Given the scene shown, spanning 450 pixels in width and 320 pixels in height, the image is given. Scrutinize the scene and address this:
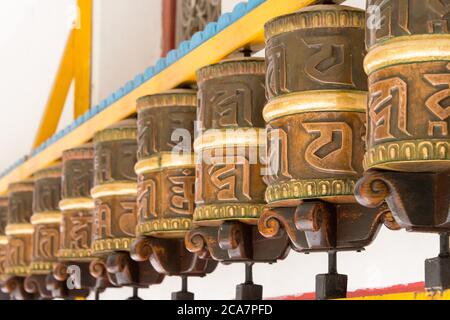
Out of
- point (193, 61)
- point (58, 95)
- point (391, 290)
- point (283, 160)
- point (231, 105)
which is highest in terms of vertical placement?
point (58, 95)

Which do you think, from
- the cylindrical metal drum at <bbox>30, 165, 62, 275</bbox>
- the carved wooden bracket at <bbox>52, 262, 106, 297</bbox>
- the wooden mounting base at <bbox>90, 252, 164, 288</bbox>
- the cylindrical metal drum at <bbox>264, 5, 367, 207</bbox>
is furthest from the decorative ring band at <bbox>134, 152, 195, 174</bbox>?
the cylindrical metal drum at <bbox>30, 165, 62, 275</bbox>

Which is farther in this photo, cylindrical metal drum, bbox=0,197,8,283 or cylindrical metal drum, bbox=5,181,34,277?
cylindrical metal drum, bbox=0,197,8,283

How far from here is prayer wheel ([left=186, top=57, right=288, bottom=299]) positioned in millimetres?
1829

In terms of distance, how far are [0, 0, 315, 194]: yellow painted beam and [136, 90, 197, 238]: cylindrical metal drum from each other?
0.06 m

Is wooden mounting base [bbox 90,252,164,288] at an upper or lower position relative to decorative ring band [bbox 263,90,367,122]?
lower

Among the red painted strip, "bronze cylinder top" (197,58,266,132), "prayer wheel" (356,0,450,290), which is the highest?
"bronze cylinder top" (197,58,266,132)

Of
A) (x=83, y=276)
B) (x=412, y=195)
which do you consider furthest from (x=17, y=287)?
(x=412, y=195)

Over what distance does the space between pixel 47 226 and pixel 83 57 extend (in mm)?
499

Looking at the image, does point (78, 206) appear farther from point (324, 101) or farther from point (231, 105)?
point (324, 101)

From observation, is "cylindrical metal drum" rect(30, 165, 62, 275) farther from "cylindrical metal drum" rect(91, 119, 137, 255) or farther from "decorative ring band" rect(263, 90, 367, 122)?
"decorative ring band" rect(263, 90, 367, 122)

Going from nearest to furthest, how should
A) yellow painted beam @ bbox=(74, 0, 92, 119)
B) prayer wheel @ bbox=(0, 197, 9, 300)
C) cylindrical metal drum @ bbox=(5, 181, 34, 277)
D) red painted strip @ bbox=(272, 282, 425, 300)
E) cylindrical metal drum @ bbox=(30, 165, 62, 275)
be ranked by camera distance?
1. red painted strip @ bbox=(272, 282, 425, 300)
2. cylindrical metal drum @ bbox=(30, 165, 62, 275)
3. cylindrical metal drum @ bbox=(5, 181, 34, 277)
4. yellow painted beam @ bbox=(74, 0, 92, 119)
5. prayer wheel @ bbox=(0, 197, 9, 300)

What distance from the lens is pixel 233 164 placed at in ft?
6.02
